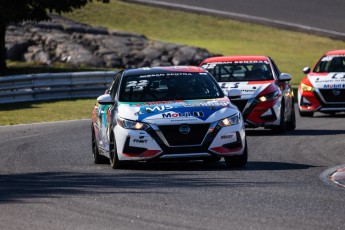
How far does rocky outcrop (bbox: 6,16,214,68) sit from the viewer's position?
40812 mm

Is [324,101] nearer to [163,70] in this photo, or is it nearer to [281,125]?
[281,125]

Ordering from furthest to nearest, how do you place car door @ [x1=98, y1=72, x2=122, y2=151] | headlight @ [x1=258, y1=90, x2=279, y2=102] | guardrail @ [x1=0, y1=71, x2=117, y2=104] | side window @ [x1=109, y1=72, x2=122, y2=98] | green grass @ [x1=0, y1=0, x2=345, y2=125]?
1. green grass @ [x1=0, y1=0, x2=345, y2=125]
2. guardrail @ [x1=0, y1=71, x2=117, y2=104]
3. headlight @ [x1=258, y1=90, x2=279, y2=102]
4. side window @ [x1=109, y1=72, x2=122, y2=98]
5. car door @ [x1=98, y1=72, x2=122, y2=151]

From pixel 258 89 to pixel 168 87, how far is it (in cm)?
538

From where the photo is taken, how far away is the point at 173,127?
559 inches

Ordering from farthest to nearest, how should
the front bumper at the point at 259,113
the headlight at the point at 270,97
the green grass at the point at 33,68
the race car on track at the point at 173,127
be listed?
the green grass at the point at 33,68 → the headlight at the point at 270,97 → the front bumper at the point at 259,113 → the race car on track at the point at 173,127

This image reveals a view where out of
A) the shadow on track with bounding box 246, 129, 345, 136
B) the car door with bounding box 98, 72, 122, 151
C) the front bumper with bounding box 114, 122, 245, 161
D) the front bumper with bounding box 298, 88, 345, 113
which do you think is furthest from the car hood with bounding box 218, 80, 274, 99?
the front bumper with bounding box 114, 122, 245, 161

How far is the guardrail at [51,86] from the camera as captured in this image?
102 feet

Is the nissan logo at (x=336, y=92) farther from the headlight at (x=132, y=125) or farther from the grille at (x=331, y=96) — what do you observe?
the headlight at (x=132, y=125)

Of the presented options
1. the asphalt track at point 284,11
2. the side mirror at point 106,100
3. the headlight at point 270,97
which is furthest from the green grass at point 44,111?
the asphalt track at point 284,11

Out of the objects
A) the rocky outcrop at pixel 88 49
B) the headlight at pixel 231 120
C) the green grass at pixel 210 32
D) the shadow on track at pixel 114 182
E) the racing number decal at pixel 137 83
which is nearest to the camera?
the shadow on track at pixel 114 182

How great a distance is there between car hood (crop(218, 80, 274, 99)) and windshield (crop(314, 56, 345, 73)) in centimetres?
490

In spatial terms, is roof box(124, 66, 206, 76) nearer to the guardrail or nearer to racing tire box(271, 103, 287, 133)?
racing tire box(271, 103, 287, 133)

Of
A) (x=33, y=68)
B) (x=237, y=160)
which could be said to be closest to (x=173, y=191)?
(x=237, y=160)

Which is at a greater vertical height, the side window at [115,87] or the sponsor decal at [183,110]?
the sponsor decal at [183,110]
